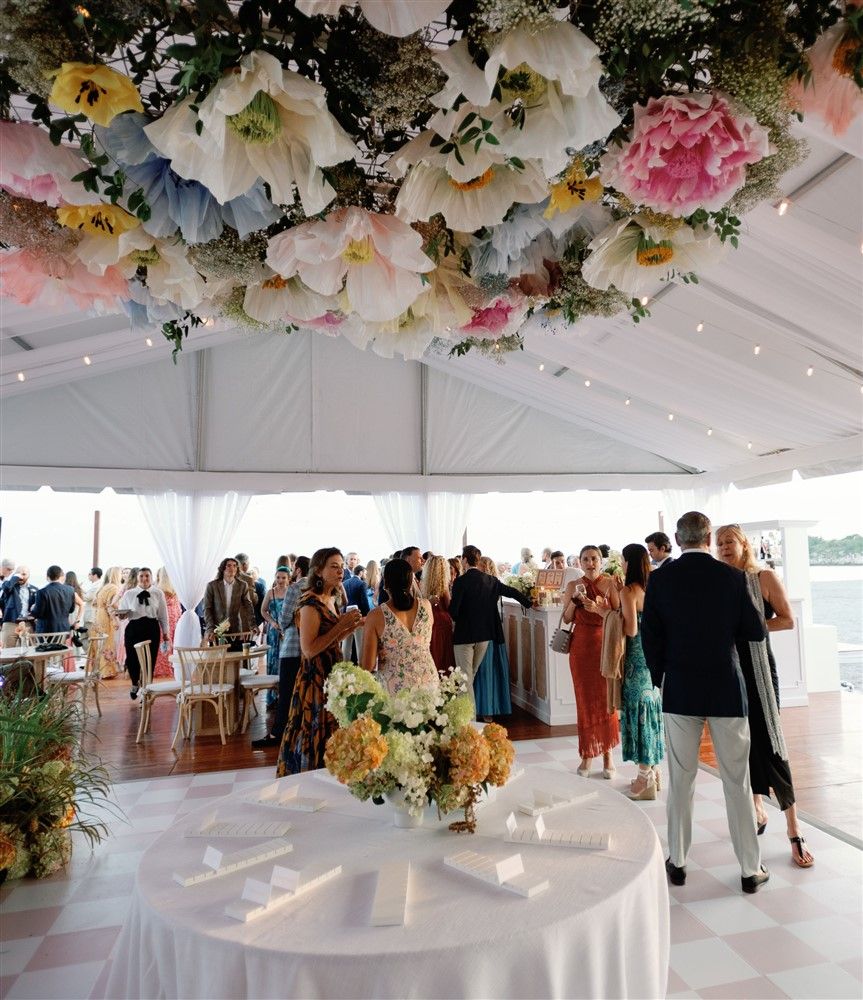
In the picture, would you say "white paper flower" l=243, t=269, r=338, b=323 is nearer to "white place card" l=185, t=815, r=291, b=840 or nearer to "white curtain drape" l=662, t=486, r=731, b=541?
"white place card" l=185, t=815, r=291, b=840

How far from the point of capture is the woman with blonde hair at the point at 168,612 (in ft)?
34.0

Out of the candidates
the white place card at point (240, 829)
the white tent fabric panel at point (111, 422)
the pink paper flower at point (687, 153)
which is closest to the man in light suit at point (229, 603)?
the white tent fabric panel at point (111, 422)

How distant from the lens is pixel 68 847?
3.80 m

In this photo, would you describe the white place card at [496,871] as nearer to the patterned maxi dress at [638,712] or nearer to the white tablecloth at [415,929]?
the white tablecloth at [415,929]

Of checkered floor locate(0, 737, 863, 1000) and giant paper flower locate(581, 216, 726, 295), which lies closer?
giant paper flower locate(581, 216, 726, 295)

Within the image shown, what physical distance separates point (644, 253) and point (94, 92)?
2.46ft

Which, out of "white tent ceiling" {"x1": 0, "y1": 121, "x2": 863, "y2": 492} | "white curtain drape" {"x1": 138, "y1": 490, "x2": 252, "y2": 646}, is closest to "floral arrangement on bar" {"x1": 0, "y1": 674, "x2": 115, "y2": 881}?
"white tent ceiling" {"x1": 0, "y1": 121, "x2": 863, "y2": 492}

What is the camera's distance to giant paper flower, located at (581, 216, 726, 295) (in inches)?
40.4

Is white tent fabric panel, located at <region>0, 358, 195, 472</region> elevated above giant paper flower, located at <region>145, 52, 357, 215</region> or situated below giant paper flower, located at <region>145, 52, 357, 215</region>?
above

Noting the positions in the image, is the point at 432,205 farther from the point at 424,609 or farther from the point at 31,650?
the point at 31,650

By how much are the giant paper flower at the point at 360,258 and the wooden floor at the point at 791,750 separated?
4.26m

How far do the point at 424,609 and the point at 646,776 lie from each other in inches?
78.9

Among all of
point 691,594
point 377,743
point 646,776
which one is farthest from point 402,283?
point 646,776

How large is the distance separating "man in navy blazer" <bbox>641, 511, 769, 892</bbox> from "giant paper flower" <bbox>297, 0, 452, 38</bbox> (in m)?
2.86
